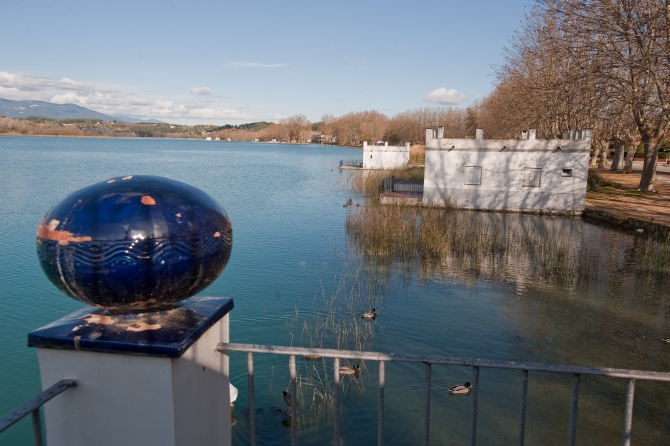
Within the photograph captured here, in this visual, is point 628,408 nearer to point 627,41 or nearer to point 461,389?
→ point 461,389

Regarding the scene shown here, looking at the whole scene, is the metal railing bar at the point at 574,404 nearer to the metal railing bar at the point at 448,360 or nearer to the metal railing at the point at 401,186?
the metal railing bar at the point at 448,360

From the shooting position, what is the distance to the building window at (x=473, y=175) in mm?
26172

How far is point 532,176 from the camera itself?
25.7 metres

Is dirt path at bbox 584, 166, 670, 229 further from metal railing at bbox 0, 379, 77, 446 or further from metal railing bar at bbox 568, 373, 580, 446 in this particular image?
metal railing at bbox 0, 379, 77, 446

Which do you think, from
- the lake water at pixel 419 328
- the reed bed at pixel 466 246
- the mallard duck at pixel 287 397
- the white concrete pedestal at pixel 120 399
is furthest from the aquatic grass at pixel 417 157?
the white concrete pedestal at pixel 120 399

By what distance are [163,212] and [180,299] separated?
451 millimetres

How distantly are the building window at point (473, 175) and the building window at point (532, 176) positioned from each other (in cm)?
214

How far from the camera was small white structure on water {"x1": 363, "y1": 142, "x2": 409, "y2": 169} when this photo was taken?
5091cm

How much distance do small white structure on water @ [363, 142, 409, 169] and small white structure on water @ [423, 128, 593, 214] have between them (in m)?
24.1

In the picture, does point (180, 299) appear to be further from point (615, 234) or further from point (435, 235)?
point (615, 234)

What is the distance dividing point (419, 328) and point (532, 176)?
57.3ft

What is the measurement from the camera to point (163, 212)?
2.44 metres

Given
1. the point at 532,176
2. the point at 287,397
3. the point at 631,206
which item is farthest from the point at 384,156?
the point at 287,397

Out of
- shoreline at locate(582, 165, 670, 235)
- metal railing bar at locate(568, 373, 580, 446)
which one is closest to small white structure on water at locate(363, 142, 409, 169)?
shoreline at locate(582, 165, 670, 235)
